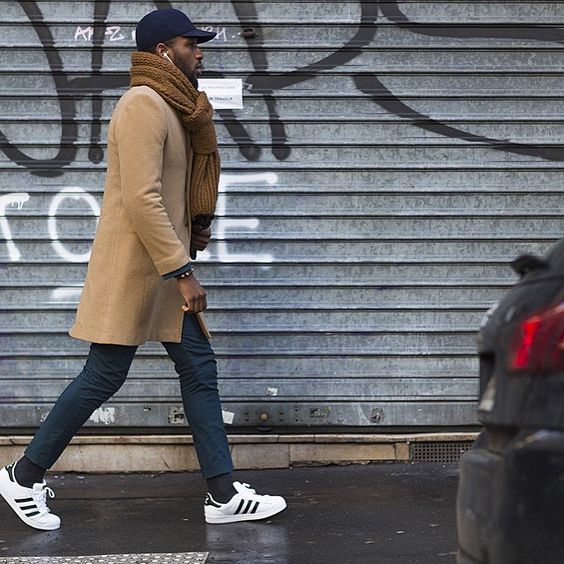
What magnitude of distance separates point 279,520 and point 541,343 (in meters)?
2.53

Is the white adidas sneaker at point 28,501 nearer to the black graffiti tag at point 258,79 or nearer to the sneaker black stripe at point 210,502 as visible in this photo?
the sneaker black stripe at point 210,502

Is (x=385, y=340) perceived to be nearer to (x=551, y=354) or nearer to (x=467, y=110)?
(x=467, y=110)

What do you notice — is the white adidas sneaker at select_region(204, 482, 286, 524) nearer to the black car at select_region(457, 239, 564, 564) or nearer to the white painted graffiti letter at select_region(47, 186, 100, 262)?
the white painted graffiti letter at select_region(47, 186, 100, 262)

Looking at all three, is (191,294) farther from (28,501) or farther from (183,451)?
(183,451)

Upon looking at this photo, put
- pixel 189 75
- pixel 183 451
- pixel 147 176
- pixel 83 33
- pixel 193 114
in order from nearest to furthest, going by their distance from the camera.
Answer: pixel 147 176, pixel 193 114, pixel 189 75, pixel 83 33, pixel 183 451

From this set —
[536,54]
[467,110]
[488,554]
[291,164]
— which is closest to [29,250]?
[291,164]

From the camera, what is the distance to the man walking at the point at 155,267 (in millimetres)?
5234

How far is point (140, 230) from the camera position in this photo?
17.2 ft

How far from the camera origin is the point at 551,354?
3344 mm

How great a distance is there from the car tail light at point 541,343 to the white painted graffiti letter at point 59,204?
11.5 ft

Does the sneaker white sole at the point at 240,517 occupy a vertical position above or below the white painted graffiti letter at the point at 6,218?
below

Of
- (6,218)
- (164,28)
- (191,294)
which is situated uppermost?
(164,28)

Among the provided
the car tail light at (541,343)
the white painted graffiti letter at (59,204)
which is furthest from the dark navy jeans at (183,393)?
the car tail light at (541,343)

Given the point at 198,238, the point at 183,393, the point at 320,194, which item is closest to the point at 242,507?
the point at 183,393
